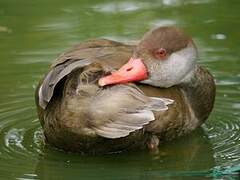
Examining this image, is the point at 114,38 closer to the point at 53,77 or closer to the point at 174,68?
the point at 174,68

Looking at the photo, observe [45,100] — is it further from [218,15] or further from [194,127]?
[218,15]

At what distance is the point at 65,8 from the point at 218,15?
155cm

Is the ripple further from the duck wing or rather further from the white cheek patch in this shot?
the duck wing

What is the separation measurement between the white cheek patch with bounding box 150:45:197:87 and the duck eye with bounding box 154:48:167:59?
0.04 meters

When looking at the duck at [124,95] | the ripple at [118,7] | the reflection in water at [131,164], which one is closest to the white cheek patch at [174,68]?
the duck at [124,95]

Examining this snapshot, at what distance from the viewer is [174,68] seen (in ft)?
19.5

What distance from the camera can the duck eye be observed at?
5.81 meters

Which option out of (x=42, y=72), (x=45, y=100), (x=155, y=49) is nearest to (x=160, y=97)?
(x=155, y=49)

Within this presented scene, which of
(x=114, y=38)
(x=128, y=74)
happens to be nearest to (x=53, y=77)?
(x=128, y=74)

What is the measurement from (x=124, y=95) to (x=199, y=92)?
927 mm

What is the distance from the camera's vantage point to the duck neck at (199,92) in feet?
20.0

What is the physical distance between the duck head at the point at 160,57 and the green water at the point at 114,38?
465 mm

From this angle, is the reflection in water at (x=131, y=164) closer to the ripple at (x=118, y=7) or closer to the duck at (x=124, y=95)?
the duck at (x=124, y=95)

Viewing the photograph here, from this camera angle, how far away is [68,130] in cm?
551
